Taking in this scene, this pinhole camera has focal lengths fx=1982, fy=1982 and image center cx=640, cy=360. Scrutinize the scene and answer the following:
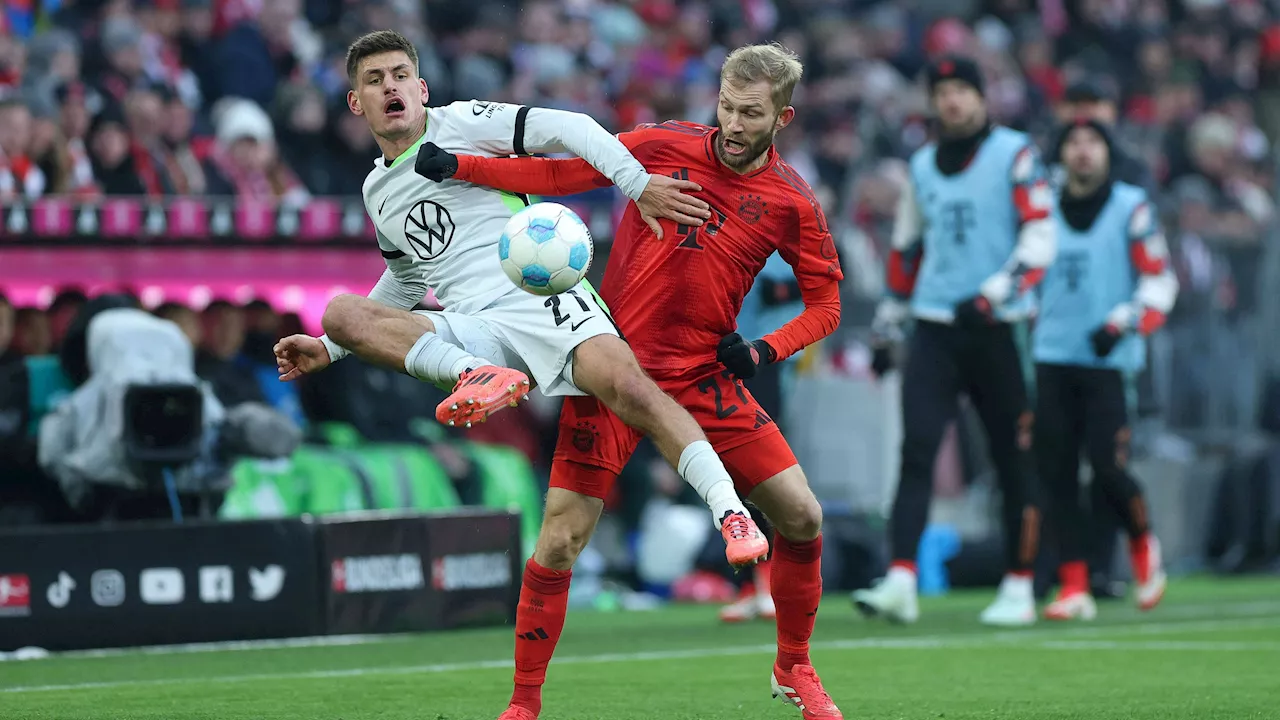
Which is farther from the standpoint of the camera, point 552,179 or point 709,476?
point 552,179

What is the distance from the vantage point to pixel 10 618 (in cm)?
849

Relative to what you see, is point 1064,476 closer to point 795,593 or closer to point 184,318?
point 184,318

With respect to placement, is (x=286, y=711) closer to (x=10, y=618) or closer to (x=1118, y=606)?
(x=10, y=618)

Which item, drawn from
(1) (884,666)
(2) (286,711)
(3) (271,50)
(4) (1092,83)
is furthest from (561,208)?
(3) (271,50)

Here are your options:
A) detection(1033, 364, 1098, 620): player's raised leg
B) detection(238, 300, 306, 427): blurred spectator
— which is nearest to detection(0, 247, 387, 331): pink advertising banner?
detection(238, 300, 306, 427): blurred spectator

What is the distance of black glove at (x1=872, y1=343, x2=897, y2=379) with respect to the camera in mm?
9672

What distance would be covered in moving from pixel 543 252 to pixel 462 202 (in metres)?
0.49

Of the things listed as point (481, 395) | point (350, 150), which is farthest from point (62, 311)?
point (481, 395)

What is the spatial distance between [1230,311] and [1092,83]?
13.3 feet

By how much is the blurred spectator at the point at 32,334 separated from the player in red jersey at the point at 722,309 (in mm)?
4709

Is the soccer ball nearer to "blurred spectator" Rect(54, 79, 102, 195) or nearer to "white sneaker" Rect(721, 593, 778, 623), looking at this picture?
"white sneaker" Rect(721, 593, 778, 623)

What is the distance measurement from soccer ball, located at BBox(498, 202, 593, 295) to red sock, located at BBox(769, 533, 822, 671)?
1.03 metres

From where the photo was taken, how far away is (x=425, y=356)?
5.99 m

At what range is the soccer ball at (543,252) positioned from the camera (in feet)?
19.0
